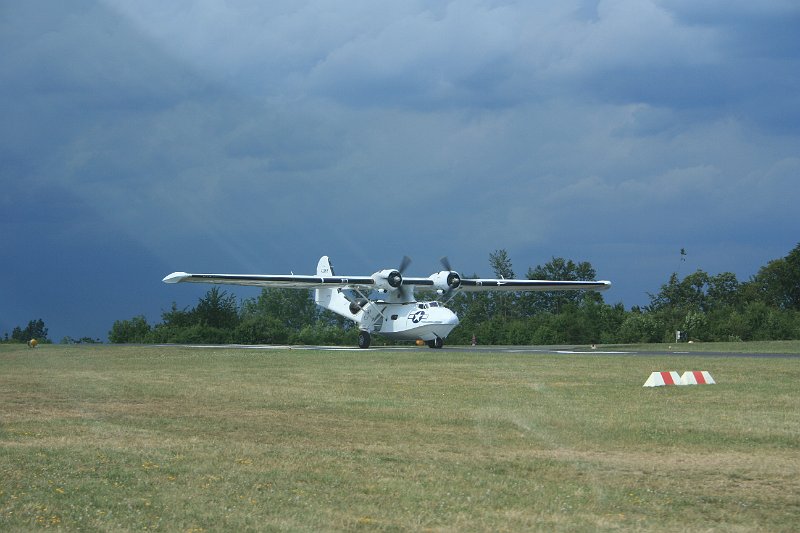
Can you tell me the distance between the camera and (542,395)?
20.9m

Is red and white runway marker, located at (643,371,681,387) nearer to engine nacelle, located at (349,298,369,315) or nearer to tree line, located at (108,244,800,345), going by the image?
engine nacelle, located at (349,298,369,315)

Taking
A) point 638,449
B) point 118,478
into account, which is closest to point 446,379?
point 638,449

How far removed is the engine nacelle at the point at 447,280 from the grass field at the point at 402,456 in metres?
27.1

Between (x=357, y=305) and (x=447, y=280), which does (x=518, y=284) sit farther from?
(x=357, y=305)

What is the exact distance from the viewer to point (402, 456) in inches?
487

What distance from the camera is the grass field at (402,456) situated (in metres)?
9.04

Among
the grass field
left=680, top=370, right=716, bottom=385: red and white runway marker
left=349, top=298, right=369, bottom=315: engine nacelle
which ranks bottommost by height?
the grass field

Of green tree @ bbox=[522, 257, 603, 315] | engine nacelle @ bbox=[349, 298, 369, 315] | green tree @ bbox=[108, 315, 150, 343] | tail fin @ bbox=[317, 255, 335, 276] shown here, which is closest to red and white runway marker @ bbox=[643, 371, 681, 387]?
engine nacelle @ bbox=[349, 298, 369, 315]

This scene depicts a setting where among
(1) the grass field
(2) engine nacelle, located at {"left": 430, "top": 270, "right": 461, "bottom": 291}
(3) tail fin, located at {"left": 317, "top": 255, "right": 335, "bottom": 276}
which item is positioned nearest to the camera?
Result: (1) the grass field

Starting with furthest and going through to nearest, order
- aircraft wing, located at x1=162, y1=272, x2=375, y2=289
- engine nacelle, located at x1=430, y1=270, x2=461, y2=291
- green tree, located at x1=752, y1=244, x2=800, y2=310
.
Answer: green tree, located at x1=752, y1=244, x2=800, y2=310 < engine nacelle, located at x1=430, y1=270, x2=461, y2=291 < aircraft wing, located at x1=162, y1=272, x2=375, y2=289

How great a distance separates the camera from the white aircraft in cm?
4847

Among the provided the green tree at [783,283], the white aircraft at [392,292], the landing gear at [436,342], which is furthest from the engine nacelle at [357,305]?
the green tree at [783,283]

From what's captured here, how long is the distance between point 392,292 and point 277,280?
264 inches

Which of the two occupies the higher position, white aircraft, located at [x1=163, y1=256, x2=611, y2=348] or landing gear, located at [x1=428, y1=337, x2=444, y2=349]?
white aircraft, located at [x1=163, y1=256, x2=611, y2=348]
